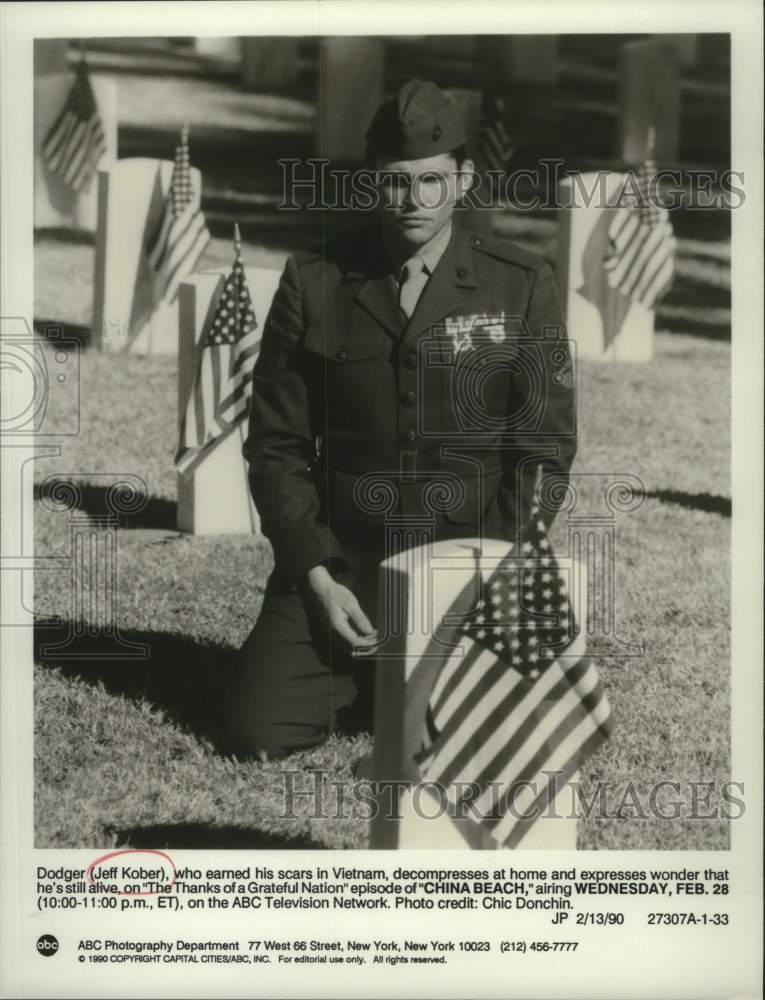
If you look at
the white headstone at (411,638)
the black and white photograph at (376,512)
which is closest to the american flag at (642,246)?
the black and white photograph at (376,512)

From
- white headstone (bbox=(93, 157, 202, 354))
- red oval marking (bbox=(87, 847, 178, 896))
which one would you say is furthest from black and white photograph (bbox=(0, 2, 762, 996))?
white headstone (bbox=(93, 157, 202, 354))

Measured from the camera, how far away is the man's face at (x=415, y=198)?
5082 millimetres

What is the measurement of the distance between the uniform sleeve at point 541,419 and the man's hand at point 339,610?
1.73ft

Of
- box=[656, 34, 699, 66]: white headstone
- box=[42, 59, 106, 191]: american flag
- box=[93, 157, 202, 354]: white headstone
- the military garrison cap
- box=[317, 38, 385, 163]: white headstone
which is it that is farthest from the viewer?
box=[93, 157, 202, 354]: white headstone

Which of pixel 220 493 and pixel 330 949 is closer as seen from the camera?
pixel 330 949

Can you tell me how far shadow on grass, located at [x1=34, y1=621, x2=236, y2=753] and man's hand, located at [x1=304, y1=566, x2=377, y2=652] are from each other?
0.43 metres

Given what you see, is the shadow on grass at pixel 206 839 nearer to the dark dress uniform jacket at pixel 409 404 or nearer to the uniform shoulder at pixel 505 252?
the dark dress uniform jacket at pixel 409 404

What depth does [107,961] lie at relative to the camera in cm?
519

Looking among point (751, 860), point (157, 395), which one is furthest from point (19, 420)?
point (751, 860)

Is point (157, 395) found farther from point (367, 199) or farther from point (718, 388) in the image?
point (718, 388)

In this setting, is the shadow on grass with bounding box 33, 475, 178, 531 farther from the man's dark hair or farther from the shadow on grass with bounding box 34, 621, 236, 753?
the man's dark hair

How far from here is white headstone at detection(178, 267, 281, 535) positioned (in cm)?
572

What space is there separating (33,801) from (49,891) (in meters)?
0.28

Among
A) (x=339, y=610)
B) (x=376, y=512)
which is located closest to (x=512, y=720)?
(x=339, y=610)
